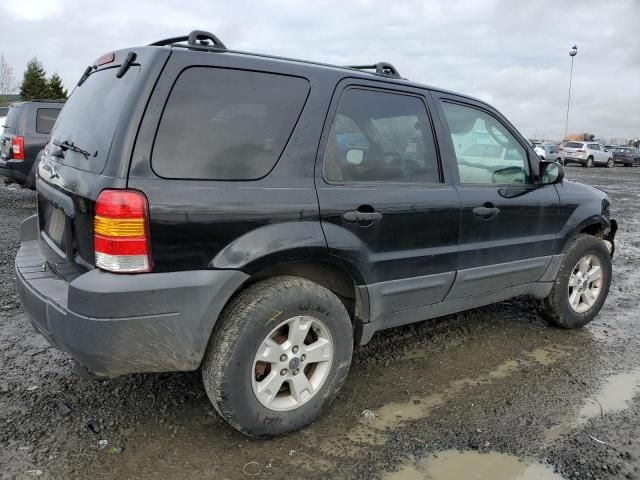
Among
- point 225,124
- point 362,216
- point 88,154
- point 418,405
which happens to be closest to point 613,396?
point 418,405

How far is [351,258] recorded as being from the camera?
111 inches

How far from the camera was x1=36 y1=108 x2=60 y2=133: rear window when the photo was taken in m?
9.32

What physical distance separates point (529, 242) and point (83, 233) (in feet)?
9.75

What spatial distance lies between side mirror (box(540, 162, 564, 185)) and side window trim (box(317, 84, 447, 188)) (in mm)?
1085

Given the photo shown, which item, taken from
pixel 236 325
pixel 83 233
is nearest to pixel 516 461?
pixel 236 325

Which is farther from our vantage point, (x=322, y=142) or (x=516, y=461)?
(x=322, y=142)

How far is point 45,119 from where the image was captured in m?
9.41

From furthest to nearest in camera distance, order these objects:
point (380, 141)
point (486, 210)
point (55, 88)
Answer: point (55, 88) → point (486, 210) → point (380, 141)

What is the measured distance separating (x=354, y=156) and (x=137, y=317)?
4.70 feet

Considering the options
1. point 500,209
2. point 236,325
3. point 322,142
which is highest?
point 322,142

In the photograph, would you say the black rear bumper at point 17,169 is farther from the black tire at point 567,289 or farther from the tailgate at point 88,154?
the black tire at point 567,289

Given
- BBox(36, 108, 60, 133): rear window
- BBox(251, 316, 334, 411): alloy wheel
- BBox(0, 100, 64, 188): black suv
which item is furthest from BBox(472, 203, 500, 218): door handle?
BBox(36, 108, 60, 133): rear window

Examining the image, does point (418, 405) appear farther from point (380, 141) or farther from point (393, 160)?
point (380, 141)

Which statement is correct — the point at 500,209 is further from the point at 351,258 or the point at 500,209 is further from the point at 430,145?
the point at 351,258
